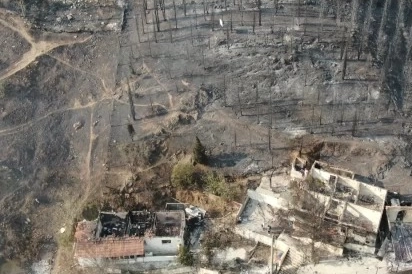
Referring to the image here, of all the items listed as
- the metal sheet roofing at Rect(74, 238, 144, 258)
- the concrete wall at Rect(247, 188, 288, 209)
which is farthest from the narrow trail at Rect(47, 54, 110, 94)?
the concrete wall at Rect(247, 188, 288, 209)

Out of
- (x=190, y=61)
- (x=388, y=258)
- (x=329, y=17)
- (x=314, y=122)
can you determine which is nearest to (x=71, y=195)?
(x=190, y=61)

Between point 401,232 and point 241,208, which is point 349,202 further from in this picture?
point 241,208

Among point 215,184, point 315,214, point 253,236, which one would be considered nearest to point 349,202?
point 315,214

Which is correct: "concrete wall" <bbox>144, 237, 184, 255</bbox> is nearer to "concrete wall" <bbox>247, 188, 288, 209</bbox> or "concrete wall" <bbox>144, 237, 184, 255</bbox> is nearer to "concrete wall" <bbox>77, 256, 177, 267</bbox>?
"concrete wall" <bbox>77, 256, 177, 267</bbox>

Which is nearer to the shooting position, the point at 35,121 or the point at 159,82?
the point at 35,121

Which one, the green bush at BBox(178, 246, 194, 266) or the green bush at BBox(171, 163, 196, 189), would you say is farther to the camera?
the green bush at BBox(171, 163, 196, 189)

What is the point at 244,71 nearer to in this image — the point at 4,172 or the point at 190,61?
the point at 190,61

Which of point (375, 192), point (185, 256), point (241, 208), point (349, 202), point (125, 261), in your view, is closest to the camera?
point (185, 256)
